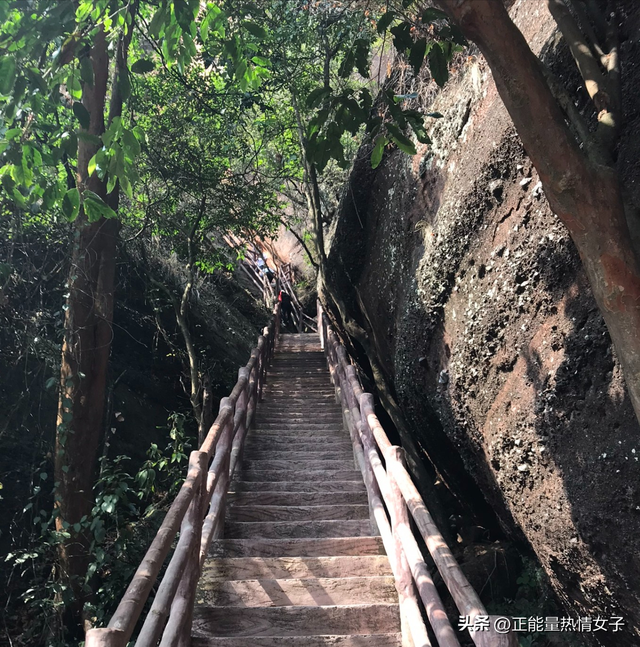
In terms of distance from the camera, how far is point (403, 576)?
2.99 m

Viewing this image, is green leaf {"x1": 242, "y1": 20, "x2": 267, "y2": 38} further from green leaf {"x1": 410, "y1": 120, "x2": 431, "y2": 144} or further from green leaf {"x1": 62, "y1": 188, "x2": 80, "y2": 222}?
green leaf {"x1": 62, "y1": 188, "x2": 80, "y2": 222}

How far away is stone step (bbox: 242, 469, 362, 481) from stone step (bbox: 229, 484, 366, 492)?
185 millimetres

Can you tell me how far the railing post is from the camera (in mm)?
2600

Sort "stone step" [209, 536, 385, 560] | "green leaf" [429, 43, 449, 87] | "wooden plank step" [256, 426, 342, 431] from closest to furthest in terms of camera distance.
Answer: "green leaf" [429, 43, 449, 87] → "stone step" [209, 536, 385, 560] → "wooden plank step" [256, 426, 342, 431]

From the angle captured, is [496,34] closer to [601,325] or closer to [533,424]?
[601,325]

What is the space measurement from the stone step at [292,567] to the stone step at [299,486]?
1.20 m

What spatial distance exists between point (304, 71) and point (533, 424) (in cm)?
762

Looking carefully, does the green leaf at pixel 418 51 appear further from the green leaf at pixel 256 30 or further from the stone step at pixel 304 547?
the stone step at pixel 304 547

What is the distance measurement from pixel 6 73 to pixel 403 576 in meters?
3.27

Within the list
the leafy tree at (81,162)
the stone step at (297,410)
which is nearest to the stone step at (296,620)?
the leafy tree at (81,162)

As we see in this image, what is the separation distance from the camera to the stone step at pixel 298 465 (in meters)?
5.49

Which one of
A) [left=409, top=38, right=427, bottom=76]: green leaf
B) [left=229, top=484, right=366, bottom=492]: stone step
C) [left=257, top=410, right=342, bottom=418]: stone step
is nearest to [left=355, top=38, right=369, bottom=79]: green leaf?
[left=409, top=38, right=427, bottom=76]: green leaf

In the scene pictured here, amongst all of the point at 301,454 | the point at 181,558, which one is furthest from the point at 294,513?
the point at 181,558

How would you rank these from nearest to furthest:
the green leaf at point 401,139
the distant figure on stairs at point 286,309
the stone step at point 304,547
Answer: the green leaf at point 401,139
the stone step at point 304,547
the distant figure on stairs at point 286,309
